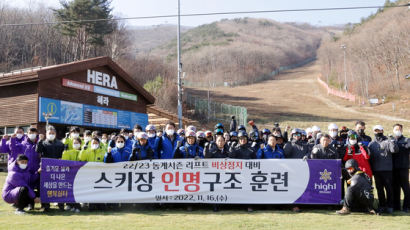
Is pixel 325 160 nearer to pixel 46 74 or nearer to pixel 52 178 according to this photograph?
pixel 52 178

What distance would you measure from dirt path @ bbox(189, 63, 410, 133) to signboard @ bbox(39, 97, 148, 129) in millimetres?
18462

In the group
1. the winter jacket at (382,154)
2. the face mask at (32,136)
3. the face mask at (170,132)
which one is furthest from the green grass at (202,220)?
the face mask at (170,132)

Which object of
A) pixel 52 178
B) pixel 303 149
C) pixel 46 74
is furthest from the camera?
pixel 46 74

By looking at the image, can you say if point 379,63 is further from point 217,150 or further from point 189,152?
point 189,152

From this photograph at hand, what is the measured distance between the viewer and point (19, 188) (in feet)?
28.4

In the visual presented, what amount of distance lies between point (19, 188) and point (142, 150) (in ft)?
8.97

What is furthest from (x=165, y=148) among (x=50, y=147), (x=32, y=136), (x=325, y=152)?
(x=325, y=152)

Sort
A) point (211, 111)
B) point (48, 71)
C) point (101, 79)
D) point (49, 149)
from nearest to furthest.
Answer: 1. point (49, 149)
2. point (48, 71)
3. point (101, 79)
4. point (211, 111)

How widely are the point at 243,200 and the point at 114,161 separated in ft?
10.3

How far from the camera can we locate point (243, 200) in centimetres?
905

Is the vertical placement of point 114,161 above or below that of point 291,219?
above

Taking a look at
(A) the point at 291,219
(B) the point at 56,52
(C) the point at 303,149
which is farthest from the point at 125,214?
(B) the point at 56,52

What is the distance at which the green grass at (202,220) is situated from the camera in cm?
739

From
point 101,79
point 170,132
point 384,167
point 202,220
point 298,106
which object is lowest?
point 202,220
